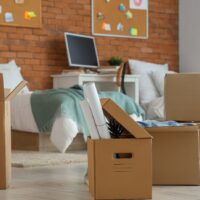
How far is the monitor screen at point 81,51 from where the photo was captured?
6941 mm

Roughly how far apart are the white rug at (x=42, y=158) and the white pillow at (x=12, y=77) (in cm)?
101

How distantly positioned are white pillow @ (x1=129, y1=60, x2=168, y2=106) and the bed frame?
162 centimetres

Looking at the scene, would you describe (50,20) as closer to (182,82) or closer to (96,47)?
(96,47)

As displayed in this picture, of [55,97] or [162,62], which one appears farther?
[162,62]

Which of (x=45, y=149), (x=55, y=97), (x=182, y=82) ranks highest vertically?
(x=182, y=82)

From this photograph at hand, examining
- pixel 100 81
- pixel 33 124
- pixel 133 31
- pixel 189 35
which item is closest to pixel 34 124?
pixel 33 124

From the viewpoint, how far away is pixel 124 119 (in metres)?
2.78

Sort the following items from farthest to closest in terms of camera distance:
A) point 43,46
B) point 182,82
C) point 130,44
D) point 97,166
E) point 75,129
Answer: point 130,44
point 43,46
point 75,129
point 182,82
point 97,166

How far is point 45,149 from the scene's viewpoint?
553cm

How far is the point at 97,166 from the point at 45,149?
9.34ft

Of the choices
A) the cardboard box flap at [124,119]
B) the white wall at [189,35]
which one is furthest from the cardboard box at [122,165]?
the white wall at [189,35]

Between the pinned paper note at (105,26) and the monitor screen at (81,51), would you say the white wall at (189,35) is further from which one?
the monitor screen at (81,51)

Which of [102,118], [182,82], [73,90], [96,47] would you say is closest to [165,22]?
[96,47]

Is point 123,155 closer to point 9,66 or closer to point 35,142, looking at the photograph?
point 35,142
